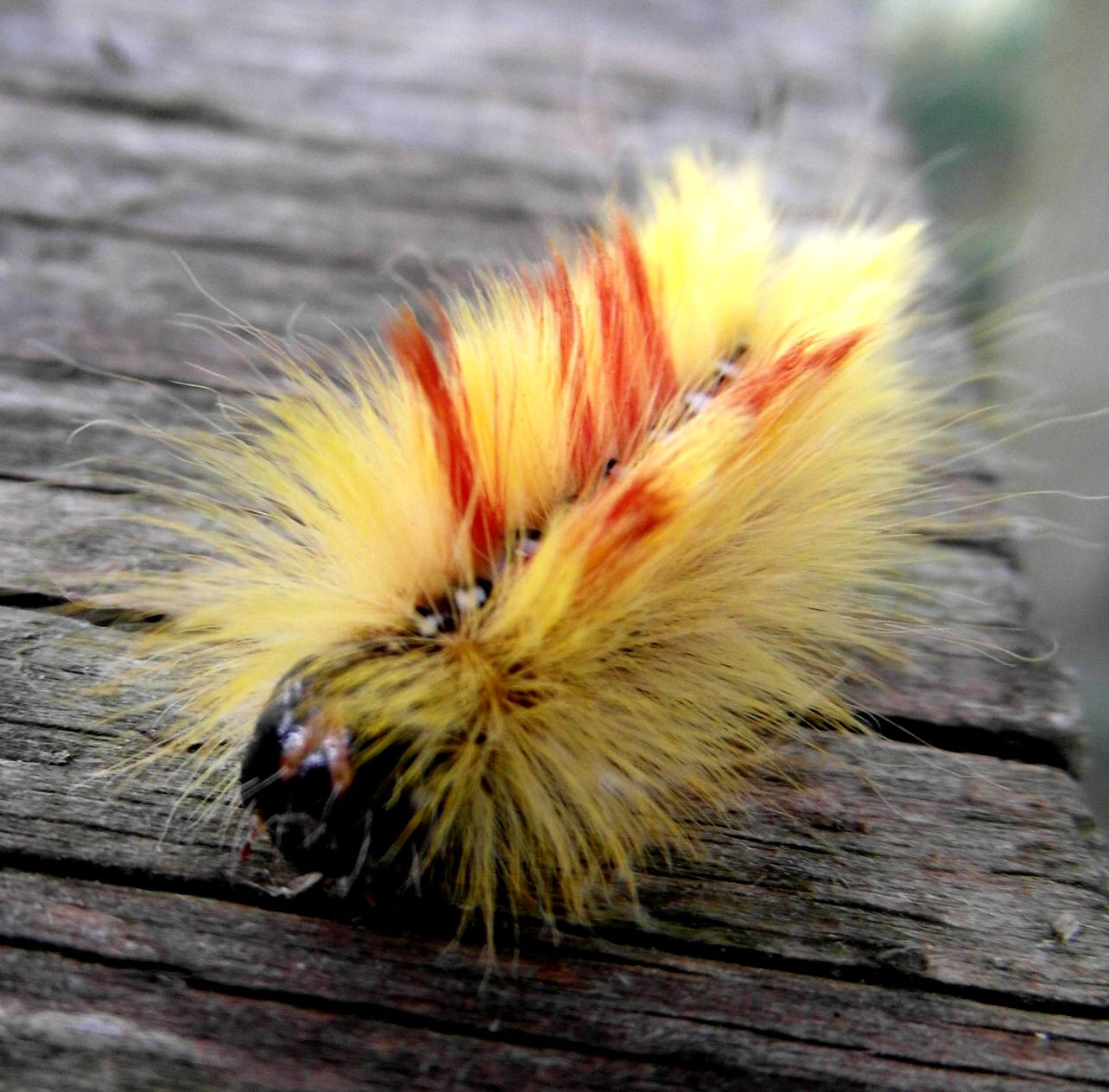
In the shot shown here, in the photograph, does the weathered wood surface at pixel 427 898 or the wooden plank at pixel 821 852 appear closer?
the weathered wood surface at pixel 427 898

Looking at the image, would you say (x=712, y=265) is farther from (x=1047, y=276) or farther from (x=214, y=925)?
(x=1047, y=276)

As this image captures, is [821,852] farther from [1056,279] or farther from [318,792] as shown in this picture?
[1056,279]

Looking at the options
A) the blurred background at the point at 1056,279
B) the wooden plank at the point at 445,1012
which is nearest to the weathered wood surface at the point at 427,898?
the wooden plank at the point at 445,1012

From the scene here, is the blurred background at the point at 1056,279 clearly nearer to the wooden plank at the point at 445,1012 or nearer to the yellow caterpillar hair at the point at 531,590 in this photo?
the yellow caterpillar hair at the point at 531,590

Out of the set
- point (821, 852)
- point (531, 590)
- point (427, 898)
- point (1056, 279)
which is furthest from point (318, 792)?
point (1056, 279)

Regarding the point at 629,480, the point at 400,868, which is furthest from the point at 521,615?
the point at 400,868

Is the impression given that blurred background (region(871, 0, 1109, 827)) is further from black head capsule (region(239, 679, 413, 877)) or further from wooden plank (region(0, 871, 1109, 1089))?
black head capsule (region(239, 679, 413, 877))

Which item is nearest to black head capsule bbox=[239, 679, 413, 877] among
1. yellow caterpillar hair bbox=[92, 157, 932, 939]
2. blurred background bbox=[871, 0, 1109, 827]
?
yellow caterpillar hair bbox=[92, 157, 932, 939]
